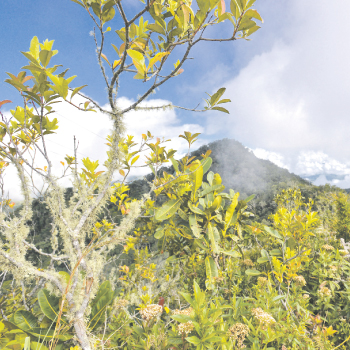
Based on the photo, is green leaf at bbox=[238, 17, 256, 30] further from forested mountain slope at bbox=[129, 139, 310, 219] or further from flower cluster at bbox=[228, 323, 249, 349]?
forested mountain slope at bbox=[129, 139, 310, 219]

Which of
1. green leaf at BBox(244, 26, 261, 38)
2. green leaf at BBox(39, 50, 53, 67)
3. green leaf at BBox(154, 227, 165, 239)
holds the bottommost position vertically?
green leaf at BBox(154, 227, 165, 239)

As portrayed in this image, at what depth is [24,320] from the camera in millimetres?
1099

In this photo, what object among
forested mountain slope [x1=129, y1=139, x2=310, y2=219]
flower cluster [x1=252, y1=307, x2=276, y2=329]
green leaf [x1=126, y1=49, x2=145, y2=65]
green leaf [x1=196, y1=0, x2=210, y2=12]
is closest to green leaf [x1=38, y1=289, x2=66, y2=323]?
flower cluster [x1=252, y1=307, x2=276, y2=329]

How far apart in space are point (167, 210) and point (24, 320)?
41.8 inches

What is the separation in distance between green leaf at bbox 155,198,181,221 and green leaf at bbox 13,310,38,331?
968 millimetres

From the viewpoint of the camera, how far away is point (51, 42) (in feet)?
3.06

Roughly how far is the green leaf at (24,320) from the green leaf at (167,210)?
0.97 meters

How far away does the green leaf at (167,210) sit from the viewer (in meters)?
1.17

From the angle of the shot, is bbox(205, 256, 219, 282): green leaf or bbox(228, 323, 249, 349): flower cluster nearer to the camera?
bbox(228, 323, 249, 349): flower cluster

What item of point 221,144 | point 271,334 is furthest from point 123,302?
point 221,144

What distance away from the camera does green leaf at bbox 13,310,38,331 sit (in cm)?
107

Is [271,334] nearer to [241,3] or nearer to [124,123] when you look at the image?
[124,123]

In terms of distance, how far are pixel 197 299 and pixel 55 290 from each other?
29.0 inches

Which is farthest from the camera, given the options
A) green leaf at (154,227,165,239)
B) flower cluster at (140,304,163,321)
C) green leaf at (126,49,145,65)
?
green leaf at (154,227,165,239)
